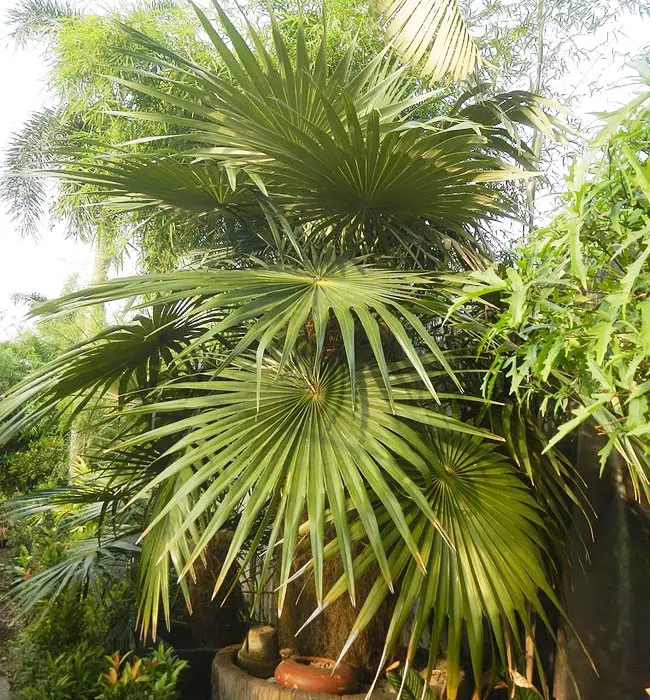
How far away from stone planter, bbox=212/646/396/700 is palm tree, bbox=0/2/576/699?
0.42 m

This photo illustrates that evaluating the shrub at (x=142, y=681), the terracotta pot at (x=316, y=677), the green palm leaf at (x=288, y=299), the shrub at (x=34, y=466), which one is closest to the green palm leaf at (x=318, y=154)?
the green palm leaf at (x=288, y=299)

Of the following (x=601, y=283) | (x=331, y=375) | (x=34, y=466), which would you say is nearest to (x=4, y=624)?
(x=331, y=375)

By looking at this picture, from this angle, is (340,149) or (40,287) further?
(40,287)

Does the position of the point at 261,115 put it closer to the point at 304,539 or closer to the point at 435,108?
the point at 304,539

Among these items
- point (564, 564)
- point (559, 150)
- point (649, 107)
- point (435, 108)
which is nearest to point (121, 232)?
point (435, 108)

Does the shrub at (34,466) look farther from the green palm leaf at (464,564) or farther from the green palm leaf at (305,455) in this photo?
the green palm leaf at (464,564)

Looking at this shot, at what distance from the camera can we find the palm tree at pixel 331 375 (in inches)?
76.6

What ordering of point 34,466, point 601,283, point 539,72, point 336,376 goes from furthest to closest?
point 34,466, point 539,72, point 336,376, point 601,283

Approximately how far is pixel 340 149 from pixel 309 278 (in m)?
0.41

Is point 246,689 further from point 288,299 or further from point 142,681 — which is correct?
point 288,299

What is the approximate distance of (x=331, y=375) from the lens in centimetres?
234

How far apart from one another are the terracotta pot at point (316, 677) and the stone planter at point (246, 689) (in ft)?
0.17

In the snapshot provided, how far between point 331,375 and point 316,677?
1.13m

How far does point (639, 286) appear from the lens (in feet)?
3.26
